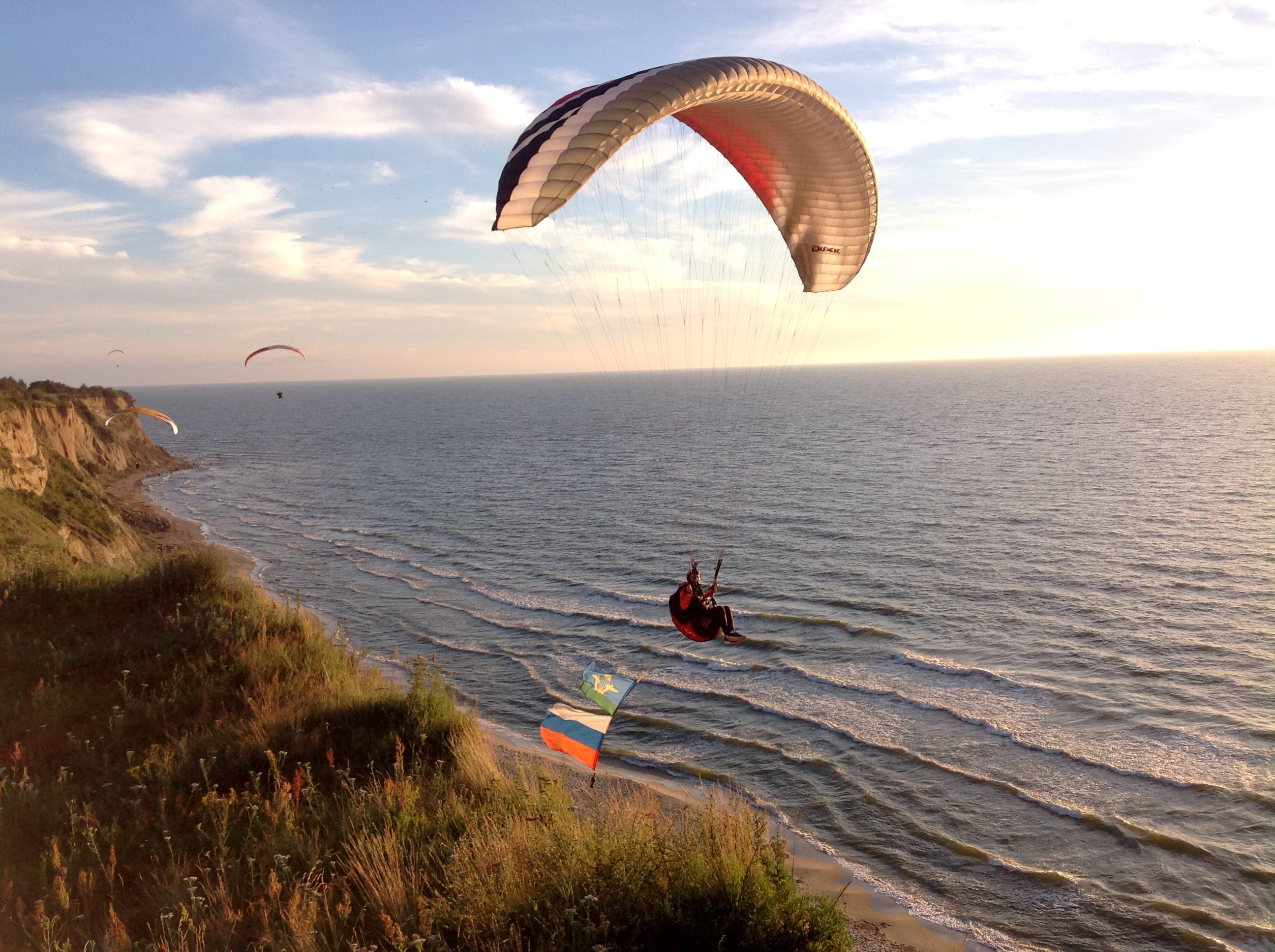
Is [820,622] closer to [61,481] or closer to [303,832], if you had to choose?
[303,832]

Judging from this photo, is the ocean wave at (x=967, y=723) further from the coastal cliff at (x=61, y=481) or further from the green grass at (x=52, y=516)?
the coastal cliff at (x=61, y=481)

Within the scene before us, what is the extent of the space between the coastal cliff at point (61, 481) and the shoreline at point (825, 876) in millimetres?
10302

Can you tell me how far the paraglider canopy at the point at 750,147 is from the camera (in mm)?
7984

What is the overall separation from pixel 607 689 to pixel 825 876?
5.70 meters

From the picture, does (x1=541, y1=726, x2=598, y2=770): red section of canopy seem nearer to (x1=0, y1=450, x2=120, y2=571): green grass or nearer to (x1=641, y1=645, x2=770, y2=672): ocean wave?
(x1=0, y1=450, x2=120, y2=571): green grass

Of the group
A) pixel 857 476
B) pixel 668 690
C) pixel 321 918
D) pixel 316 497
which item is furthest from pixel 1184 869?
pixel 316 497

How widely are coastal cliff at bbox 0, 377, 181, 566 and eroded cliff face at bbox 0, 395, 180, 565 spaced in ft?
0.16

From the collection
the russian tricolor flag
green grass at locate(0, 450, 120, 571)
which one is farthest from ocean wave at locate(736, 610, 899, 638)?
green grass at locate(0, 450, 120, 571)

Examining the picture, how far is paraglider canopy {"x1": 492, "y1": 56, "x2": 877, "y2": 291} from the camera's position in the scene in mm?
7984

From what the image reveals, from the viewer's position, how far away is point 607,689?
9.55 metres

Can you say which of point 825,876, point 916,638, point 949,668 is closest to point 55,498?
point 825,876

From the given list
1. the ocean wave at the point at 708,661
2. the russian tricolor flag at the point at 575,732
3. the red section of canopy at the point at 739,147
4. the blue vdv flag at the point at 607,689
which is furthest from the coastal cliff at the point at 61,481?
the ocean wave at the point at 708,661

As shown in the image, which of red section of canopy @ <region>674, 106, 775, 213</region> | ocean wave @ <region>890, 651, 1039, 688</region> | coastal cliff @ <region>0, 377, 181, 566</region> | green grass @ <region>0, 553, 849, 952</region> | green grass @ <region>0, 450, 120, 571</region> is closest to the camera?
green grass @ <region>0, 553, 849, 952</region>

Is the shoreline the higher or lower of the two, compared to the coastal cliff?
lower
